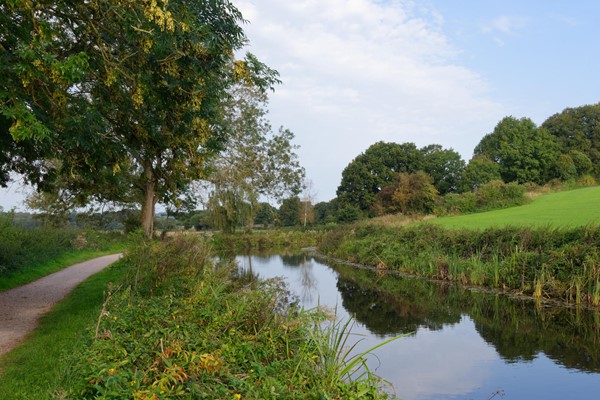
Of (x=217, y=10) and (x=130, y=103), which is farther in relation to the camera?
(x=130, y=103)

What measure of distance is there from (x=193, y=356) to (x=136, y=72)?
6.34 m

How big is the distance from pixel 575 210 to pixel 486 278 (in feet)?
48.8

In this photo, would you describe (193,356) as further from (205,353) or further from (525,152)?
(525,152)

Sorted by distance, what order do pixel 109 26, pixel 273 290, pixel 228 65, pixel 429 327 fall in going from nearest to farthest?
1. pixel 273 290
2. pixel 109 26
3. pixel 228 65
4. pixel 429 327

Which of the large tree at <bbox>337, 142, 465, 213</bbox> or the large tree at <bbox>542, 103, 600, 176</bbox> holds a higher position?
the large tree at <bbox>542, 103, 600, 176</bbox>

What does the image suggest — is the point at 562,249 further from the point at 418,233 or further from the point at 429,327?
the point at 418,233

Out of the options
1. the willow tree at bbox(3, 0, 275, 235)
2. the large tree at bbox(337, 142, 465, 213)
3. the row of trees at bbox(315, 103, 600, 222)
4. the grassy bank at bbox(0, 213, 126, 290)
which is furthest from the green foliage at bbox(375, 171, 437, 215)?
the willow tree at bbox(3, 0, 275, 235)

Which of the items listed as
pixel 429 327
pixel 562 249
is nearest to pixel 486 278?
pixel 562 249

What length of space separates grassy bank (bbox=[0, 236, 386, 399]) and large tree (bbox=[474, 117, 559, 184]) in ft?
204

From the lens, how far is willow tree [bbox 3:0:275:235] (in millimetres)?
7660

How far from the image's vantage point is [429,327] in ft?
43.6

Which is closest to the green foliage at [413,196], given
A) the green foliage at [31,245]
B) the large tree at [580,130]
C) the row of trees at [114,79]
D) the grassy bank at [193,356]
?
the large tree at [580,130]

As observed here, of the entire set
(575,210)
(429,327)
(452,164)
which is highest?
(452,164)

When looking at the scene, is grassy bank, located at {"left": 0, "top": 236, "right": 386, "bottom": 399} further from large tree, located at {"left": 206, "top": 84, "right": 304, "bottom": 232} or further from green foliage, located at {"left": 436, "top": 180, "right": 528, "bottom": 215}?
green foliage, located at {"left": 436, "top": 180, "right": 528, "bottom": 215}
